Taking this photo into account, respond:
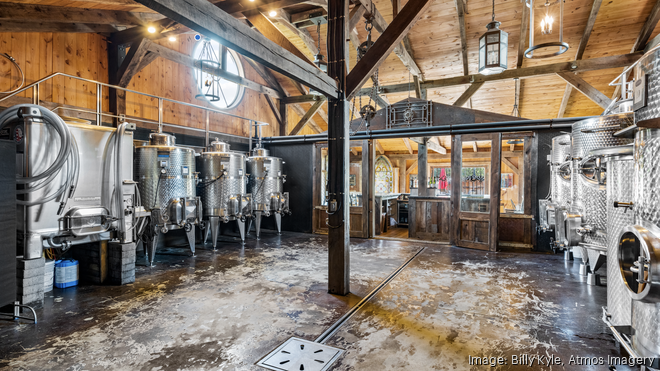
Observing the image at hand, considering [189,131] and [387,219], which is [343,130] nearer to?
[189,131]

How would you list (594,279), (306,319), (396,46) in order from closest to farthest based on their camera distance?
(306,319)
(594,279)
(396,46)

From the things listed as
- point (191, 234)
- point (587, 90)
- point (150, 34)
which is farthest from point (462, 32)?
point (191, 234)

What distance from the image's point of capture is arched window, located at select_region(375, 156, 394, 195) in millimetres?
14133

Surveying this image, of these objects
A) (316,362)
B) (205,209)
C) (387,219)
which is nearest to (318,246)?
(205,209)

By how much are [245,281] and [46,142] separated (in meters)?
2.54

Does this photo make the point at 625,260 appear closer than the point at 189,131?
Yes

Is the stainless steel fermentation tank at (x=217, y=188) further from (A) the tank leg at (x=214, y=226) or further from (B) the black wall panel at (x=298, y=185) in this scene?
(B) the black wall panel at (x=298, y=185)

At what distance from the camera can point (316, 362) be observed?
2355mm

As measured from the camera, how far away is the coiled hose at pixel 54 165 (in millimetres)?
3230

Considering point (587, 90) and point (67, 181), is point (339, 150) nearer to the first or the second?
point (67, 181)

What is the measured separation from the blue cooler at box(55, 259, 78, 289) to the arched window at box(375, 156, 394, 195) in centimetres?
1135

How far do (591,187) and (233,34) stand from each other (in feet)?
12.7

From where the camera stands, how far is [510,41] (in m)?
7.64

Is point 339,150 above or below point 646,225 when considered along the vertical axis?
above
